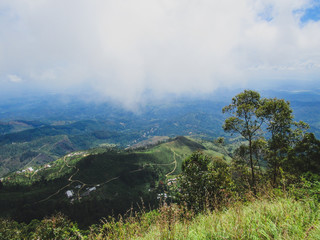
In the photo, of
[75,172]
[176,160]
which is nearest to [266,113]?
[75,172]

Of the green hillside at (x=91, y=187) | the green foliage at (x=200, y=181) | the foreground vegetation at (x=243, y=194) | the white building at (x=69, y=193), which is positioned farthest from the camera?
the white building at (x=69, y=193)

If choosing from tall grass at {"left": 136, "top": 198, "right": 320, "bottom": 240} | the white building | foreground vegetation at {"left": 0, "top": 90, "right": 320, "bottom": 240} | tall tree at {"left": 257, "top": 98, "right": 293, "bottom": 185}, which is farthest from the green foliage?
the white building

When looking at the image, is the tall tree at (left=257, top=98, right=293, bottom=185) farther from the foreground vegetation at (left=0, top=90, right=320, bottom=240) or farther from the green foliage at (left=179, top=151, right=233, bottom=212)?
the green foliage at (left=179, top=151, right=233, bottom=212)

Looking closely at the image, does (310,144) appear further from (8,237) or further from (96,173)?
(96,173)

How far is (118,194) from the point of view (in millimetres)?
94312

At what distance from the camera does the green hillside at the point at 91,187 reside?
75.1 meters

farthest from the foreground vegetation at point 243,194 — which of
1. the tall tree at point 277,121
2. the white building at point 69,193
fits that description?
the white building at point 69,193

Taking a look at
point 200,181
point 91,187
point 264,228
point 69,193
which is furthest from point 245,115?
point 91,187

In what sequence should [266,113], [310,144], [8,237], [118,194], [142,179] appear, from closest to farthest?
[266,113] < [310,144] < [8,237] < [118,194] < [142,179]

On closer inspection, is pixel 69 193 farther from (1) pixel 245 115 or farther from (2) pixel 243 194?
(2) pixel 243 194

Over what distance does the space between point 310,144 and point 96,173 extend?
376 ft

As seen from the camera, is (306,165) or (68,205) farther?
(68,205)

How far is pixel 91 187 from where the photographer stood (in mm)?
94188

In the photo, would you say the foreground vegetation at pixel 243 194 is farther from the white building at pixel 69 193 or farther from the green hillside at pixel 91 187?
the white building at pixel 69 193
